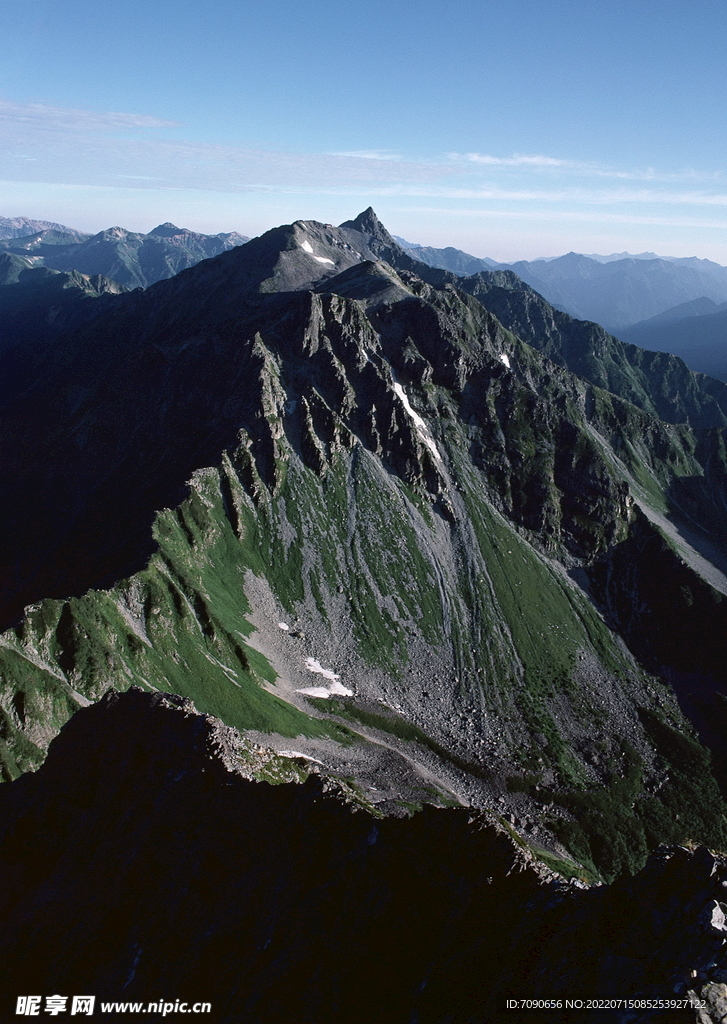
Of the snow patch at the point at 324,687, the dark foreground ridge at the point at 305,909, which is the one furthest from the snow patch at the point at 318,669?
the dark foreground ridge at the point at 305,909

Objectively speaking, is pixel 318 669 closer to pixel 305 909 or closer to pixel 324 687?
pixel 324 687

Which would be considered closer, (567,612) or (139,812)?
(139,812)

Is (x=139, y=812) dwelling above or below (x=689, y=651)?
above

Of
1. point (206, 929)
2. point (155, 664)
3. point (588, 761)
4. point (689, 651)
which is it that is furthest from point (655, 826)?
point (206, 929)

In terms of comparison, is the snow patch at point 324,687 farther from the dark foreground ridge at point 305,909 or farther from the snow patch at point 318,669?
the dark foreground ridge at point 305,909

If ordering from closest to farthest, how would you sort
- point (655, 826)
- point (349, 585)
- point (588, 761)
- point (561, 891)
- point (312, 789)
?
point (561, 891) → point (312, 789) → point (655, 826) → point (588, 761) → point (349, 585)

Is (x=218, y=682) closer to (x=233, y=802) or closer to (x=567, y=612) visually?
(x=233, y=802)

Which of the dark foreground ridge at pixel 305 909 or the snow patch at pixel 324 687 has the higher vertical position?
the dark foreground ridge at pixel 305 909

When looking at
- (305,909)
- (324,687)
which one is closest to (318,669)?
(324,687)
